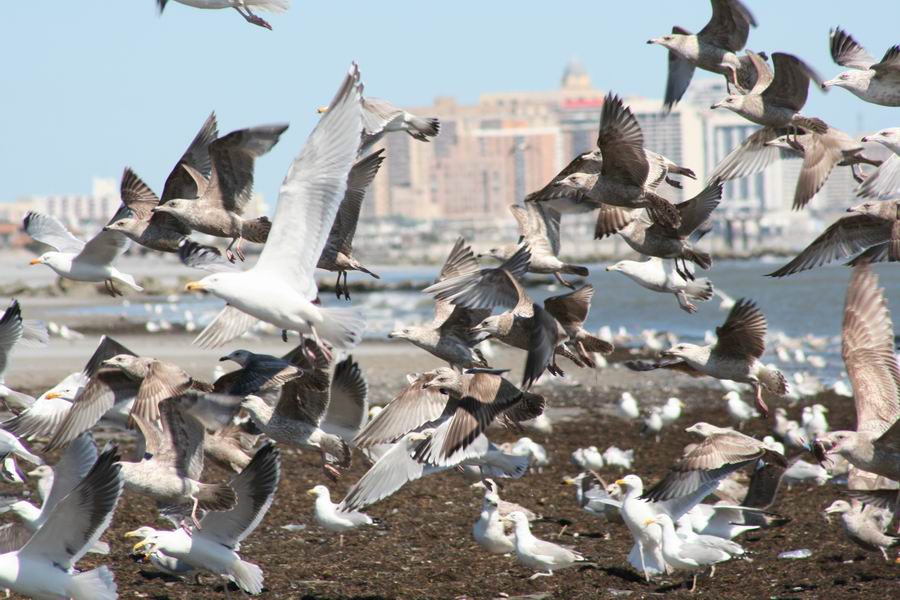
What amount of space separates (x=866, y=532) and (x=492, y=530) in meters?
2.58

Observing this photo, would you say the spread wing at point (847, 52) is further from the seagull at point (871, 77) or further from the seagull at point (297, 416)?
the seagull at point (297, 416)

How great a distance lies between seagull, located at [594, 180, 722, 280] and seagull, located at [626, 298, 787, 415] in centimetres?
57

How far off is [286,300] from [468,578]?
2683 mm

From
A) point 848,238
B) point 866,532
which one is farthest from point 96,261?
point 866,532

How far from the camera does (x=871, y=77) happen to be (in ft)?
26.1

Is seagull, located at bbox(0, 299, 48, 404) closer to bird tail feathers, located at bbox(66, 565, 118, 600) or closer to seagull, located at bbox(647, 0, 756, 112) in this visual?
bird tail feathers, located at bbox(66, 565, 118, 600)

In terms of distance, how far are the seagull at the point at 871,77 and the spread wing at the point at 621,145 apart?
1.33 metres

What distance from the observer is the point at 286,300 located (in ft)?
22.1

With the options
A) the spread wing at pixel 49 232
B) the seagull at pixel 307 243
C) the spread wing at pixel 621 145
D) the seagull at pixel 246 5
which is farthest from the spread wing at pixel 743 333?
the spread wing at pixel 49 232

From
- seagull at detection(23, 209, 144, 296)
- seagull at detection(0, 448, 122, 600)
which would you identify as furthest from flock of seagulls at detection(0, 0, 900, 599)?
seagull at detection(23, 209, 144, 296)

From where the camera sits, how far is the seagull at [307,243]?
261 inches

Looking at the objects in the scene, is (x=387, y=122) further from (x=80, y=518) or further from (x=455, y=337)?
(x=80, y=518)

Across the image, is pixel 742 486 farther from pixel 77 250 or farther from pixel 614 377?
pixel 614 377

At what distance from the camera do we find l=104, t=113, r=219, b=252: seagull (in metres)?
8.30
